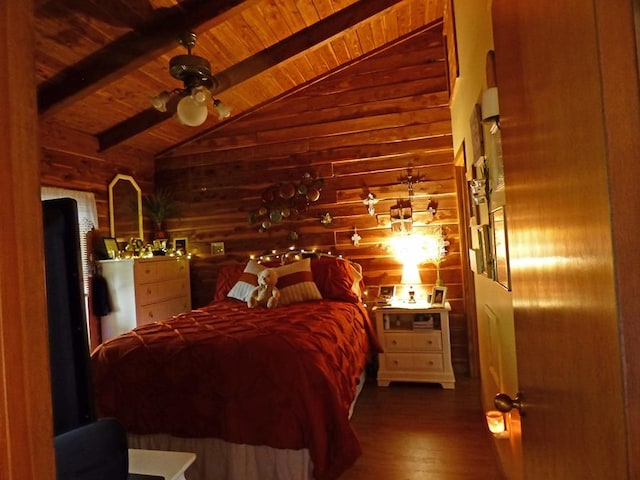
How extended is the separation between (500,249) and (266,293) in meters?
2.13

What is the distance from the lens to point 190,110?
2447mm

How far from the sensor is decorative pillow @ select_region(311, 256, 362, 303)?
3447 mm

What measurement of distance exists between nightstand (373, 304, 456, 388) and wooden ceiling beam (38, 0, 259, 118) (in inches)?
104

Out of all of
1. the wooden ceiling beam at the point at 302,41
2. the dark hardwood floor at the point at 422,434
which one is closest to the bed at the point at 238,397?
the dark hardwood floor at the point at 422,434

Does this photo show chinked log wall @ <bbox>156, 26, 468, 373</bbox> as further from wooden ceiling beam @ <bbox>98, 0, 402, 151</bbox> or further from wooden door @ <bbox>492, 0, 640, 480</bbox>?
wooden door @ <bbox>492, 0, 640, 480</bbox>

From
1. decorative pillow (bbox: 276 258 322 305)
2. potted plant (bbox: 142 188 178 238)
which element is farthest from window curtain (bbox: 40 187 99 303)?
decorative pillow (bbox: 276 258 322 305)

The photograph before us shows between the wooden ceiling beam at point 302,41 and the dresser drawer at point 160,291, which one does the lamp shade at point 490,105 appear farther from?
the dresser drawer at point 160,291

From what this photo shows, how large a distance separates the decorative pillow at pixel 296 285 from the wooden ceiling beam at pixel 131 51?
1998 mm

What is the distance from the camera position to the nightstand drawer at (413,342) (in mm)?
3389

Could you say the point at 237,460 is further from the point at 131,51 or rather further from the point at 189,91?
the point at 131,51

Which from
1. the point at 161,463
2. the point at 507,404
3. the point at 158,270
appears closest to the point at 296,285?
the point at 158,270

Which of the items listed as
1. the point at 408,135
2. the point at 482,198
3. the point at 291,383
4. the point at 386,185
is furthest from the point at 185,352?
the point at 408,135

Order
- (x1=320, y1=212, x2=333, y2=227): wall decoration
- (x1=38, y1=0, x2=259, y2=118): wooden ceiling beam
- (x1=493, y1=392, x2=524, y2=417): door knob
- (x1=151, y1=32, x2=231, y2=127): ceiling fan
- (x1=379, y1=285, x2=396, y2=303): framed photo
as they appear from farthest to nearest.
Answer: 1. (x1=320, y1=212, x2=333, y2=227): wall decoration
2. (x1=379, y1=285, x2=396, y2=303): framed photo
3. (x1=38, y1=0, x2=259, y2=118): wooden ceiling beam
4. (x1=151, y1=32, x2=231, y2=127): ceiling fan
5. (x1=493, y1=392, x2=524, y2=417): door knob

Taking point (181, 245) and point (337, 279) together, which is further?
point (181, 245)
